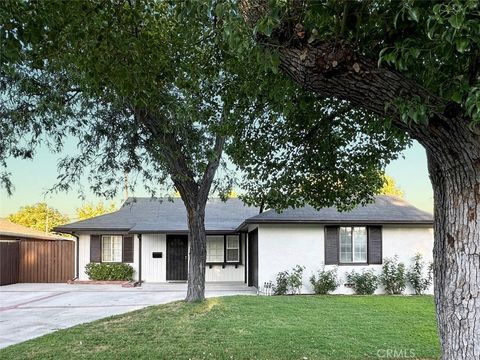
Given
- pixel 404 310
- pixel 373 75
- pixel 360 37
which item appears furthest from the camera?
pixel 404 310

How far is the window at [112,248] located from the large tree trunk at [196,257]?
9279 millimetres

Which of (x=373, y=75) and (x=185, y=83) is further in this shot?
(x=185, y=83)

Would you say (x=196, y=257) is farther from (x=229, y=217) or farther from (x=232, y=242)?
(x=229, y=217)

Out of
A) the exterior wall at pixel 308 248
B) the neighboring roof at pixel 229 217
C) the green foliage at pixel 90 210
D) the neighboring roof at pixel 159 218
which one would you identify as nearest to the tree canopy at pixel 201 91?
the neighboring roof at pixel 229 217

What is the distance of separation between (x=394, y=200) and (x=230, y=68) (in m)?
14.7

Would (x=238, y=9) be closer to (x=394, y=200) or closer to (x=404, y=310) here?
(x=404, y=310)

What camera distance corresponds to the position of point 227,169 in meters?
13.4

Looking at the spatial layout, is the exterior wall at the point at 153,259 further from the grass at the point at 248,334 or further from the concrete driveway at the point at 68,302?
the grass at the point at 248,334

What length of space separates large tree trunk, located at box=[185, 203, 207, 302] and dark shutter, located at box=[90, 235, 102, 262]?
31.6ft

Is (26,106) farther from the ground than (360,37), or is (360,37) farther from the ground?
(26,106)

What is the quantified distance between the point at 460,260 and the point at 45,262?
2178 cm

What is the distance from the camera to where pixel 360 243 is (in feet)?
55.8

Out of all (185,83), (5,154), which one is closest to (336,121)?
(185,83)

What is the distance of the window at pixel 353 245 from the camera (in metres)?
16.8
